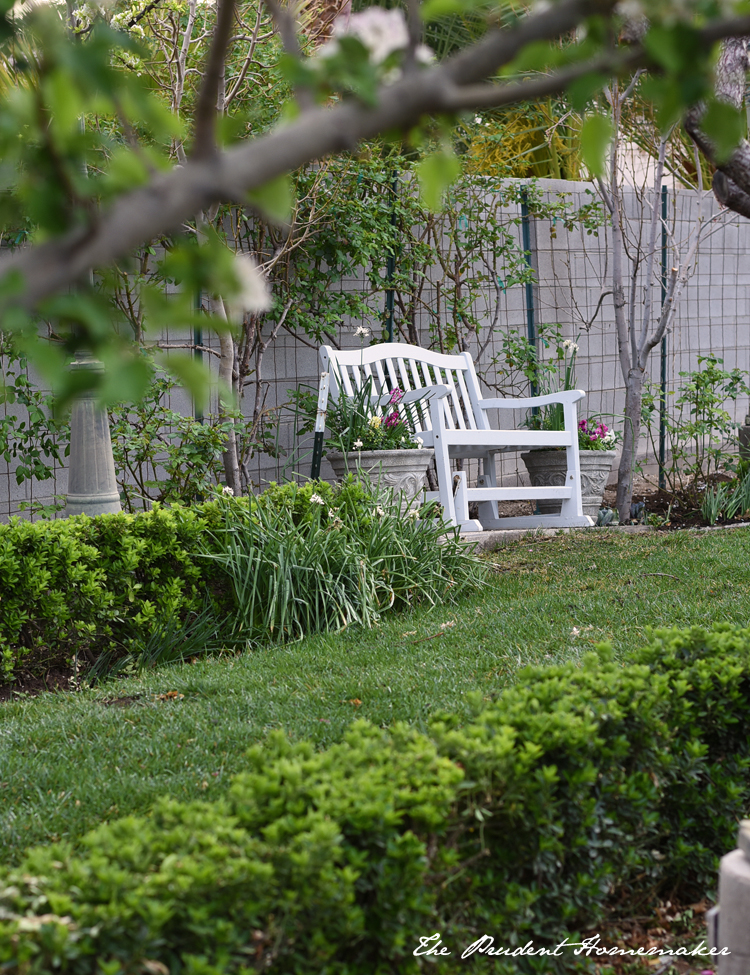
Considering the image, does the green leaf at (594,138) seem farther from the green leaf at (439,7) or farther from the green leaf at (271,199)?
the green leaf at (271,199)

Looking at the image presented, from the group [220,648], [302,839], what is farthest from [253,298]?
[220,648]

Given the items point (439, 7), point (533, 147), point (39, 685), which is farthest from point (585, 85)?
point (533, 147)

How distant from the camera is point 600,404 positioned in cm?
841

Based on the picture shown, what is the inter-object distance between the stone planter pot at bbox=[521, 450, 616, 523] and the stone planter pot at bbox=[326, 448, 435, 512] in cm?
148

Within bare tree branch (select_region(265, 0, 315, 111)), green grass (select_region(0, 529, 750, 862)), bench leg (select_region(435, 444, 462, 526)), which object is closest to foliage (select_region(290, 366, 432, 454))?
bench leg (select_region(435, 444, 462, 526))

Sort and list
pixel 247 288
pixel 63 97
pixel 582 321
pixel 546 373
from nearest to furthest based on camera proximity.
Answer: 1. pixel 63 97
2. pixel 247 288
3. pixel 546 373
4. pixel 582 321

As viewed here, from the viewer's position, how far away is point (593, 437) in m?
6.59

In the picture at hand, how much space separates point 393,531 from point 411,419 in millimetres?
1316

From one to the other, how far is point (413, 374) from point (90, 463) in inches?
104

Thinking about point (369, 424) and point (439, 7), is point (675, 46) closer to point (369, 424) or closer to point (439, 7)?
point (439, 7)

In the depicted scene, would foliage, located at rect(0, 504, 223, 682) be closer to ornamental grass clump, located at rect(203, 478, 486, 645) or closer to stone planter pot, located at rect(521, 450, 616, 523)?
ornamental grass clump, located at rect(203, 478, 486, 645)

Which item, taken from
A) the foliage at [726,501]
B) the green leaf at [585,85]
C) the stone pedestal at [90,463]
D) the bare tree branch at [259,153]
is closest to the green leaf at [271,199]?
the bare tree branch at [259,153]

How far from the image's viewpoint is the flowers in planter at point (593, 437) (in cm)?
650

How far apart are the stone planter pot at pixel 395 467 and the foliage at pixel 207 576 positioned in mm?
567
